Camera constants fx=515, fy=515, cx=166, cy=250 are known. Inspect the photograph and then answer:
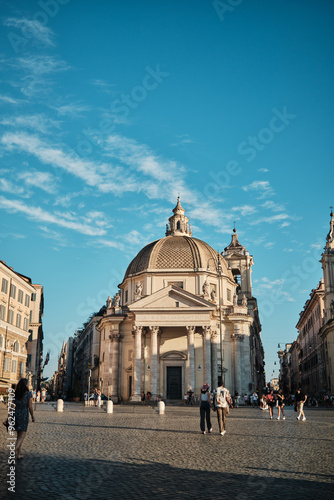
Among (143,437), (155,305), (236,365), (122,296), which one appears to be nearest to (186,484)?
(143,437)

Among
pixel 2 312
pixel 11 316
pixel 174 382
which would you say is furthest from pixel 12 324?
pixel 174 382

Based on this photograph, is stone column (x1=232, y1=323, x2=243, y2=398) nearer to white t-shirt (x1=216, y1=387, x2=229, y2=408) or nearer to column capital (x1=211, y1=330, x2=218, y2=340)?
column capital (x1=211, y1=330, x2=218, y2=340)

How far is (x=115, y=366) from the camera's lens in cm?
5606

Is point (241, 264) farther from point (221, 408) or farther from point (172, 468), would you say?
point (172, 468)

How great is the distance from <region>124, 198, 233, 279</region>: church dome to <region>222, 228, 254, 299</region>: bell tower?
12.3m

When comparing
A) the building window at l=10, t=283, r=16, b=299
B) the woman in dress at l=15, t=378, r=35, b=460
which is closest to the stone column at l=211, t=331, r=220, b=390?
the building window at l=10, t=283, r=16, b=299

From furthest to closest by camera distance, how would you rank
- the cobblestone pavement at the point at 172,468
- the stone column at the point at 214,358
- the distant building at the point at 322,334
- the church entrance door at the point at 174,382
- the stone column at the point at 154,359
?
the distant building at the point at 322,334 < the church entrance door at the point at 174,382 < the stone column at the point at 214,358 < the stone column at the point at 154,359 < the cobblestone pavement at the point at 172,468

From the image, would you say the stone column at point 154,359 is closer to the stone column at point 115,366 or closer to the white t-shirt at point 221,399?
the stone column at point 115,366

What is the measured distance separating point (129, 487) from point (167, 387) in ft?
151

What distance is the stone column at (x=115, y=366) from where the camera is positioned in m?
55.1

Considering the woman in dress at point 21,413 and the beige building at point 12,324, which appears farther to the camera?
the beige building at point 12,324

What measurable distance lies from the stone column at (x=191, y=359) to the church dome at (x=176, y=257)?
7.62 m

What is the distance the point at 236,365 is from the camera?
180 ft

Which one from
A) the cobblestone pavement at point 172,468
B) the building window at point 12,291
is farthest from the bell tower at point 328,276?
the cobblestone pavement at point 172,468
